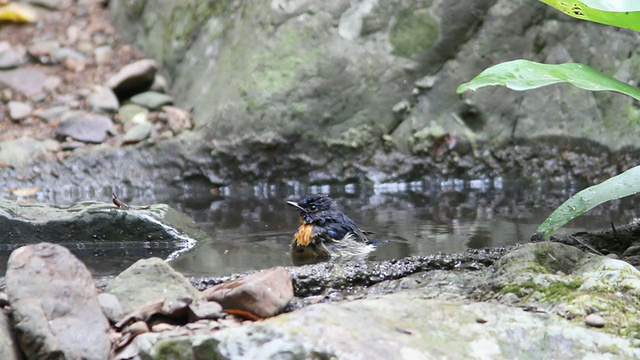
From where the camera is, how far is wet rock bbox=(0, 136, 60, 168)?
8.12m

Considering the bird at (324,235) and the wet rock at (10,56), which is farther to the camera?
the wet rock at (10,56)

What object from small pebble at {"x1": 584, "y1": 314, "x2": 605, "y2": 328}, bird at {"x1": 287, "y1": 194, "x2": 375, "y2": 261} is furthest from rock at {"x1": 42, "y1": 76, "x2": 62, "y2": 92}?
small pebble at {"x1": 584, "y1": 314, "x2": 605, "y2": 328}

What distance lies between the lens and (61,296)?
3035 mm

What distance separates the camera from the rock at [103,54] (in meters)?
10.0

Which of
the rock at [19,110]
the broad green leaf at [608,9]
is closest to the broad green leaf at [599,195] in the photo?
the broad green leaf at [608,9]

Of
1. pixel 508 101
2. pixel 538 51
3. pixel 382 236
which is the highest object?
pixel 538 51

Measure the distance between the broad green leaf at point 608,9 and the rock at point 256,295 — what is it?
1887 mm

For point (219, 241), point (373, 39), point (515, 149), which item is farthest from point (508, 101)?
point (219, 241)

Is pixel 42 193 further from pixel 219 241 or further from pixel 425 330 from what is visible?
pixel 425 330

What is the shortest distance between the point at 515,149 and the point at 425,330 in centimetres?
561

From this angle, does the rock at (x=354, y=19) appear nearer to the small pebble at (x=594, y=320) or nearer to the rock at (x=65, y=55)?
the rock at (x=65, y=55)

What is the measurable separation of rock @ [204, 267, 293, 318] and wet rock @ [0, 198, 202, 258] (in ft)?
6.01

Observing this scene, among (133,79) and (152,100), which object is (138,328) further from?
(133,79)

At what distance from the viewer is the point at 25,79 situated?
9.65 metres
